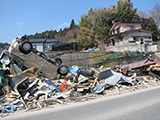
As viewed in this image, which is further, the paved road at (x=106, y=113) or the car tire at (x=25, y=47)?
the car tire at (x=25, y=47)

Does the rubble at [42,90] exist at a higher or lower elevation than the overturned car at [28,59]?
lower

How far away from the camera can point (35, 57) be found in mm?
8656

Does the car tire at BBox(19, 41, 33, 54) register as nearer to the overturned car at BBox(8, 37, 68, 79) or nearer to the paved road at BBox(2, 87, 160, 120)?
the overturned car at BBox(8, 37, 68, 79)

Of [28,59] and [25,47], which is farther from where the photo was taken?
[25,47]

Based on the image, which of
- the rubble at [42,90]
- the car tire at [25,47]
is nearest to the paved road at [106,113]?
the rubble at [42,90]

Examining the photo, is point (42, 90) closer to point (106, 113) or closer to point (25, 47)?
point (106, 113)

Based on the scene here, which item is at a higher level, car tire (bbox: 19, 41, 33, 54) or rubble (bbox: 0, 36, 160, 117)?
car tire (bbox: 19, 41, 33, 54)

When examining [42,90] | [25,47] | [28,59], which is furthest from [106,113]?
[25,47]

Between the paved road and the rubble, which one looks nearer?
the paved road

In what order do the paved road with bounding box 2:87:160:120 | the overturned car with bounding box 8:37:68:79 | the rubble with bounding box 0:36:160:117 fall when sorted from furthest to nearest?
1. the overturned car with bounding box 8:37:68:79
2. the rubble with bounding box 0:36:160:117
3. the paved road with bounding box 2:87:160:120

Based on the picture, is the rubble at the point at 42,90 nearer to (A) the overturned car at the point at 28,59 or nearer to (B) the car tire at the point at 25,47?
(A) the overturned car at the point at 28,59

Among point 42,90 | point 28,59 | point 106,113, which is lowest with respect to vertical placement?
point 106,113

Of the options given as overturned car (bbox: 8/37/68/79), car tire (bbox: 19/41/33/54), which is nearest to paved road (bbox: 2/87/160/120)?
overturned car (bbox: 8/37/68/79)

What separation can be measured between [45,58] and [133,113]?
7.26 meters
